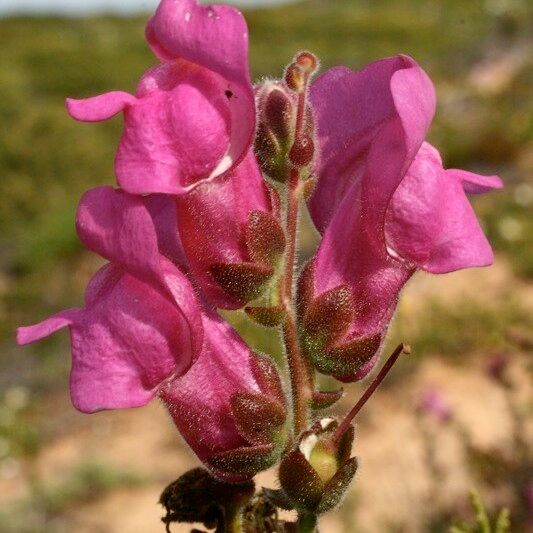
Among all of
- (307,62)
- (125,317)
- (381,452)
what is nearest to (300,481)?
(125,317)

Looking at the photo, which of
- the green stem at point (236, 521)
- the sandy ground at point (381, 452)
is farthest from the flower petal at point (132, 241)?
the sandy ground at point (381, 452)

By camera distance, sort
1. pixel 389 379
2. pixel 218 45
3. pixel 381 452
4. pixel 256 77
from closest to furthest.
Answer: pixel 218 45, pixel 256 77, pixel 381 452, pixel 389 379

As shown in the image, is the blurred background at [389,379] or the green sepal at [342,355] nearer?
the green sepal at [342,355]

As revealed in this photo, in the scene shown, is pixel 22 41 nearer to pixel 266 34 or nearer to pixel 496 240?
pixel 266 34

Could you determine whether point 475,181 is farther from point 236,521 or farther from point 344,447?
point 236,521

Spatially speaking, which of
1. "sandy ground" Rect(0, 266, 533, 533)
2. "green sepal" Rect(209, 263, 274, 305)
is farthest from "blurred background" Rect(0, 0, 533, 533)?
"green sepal" Rect(209, 263, 274, 305)

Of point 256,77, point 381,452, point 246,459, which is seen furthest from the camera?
point 381,452

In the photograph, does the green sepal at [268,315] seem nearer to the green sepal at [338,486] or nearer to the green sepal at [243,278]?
the green sepal at [243,278]
